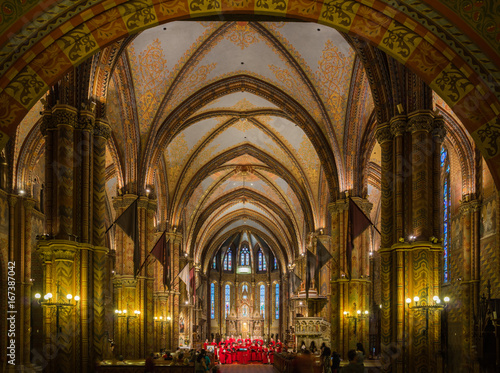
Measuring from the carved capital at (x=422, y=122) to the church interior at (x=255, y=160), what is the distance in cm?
5

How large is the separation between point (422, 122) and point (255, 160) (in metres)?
21.6

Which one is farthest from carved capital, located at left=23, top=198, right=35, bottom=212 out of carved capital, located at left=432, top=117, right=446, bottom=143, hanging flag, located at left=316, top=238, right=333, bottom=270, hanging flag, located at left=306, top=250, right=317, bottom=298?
carved capital, located at left=432, top=117, right=446, bottom=143

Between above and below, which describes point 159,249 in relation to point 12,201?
below

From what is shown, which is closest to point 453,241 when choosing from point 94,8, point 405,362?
point 405,362

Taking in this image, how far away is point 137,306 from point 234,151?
1210 cm

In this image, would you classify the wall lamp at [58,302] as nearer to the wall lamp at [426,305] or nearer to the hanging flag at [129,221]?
the hanging flag at [129,221]

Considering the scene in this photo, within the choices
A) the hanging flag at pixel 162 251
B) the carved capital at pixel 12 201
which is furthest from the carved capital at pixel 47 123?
the carved capital at pixel 12 201

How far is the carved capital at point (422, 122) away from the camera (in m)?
13.9

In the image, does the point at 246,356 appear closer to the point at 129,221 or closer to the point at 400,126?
the point at 129,221

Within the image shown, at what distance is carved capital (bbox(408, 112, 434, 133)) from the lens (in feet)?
45.7

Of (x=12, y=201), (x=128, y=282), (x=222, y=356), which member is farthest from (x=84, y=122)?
(x=222, y=356)

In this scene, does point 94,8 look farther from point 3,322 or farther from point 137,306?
point 137,306

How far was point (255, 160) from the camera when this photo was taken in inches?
1387

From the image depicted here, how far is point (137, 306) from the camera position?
900 inches
